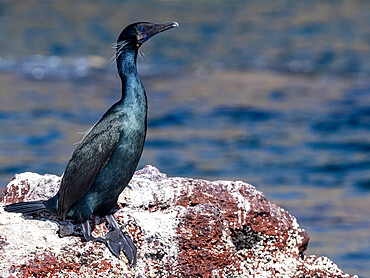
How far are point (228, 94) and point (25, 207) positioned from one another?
10813 mm

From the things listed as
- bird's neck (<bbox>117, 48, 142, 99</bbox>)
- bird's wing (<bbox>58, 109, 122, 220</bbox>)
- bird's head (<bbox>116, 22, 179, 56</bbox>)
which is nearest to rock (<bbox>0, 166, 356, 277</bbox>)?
bird's wing (<bbox>58, 109, 122, 220</bbox>)

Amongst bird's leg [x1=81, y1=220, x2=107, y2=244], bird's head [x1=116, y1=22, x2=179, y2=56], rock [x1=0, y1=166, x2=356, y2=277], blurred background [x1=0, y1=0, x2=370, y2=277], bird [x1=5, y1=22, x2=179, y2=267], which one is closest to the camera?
rock [x1=0, y1=166, x2=356, y2=277]

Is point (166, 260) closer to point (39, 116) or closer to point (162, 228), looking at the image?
point (162, 228)

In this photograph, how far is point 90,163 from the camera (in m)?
4.66

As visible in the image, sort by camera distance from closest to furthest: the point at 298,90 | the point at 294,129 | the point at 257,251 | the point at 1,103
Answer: the point at 257,251
the point at 294,129
the point at 1,103
the point at 298,90

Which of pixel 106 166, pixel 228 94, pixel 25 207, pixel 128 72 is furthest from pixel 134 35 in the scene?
pixel 228 94

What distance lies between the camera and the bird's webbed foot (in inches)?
173

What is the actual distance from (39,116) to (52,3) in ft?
39.3

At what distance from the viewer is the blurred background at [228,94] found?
1074 centimetres

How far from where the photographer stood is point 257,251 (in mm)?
4863

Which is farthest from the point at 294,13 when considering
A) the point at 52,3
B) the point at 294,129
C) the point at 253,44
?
the point at 294,129

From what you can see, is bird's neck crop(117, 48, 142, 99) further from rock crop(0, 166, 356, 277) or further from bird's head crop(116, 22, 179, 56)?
rock crop(0, 166, 356, 277)

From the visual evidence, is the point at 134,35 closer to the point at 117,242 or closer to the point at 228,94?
the point at 117,242

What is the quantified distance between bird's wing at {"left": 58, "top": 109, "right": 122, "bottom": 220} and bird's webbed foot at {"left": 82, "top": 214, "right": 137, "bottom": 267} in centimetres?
20
